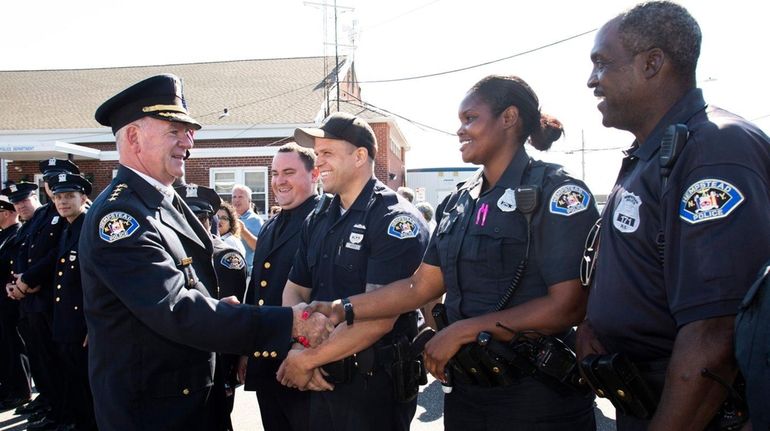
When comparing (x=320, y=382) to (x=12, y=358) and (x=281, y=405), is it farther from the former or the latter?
(x=12, y=358)

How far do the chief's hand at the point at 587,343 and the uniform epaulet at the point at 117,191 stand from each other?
200 cm

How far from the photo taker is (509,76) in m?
2.89

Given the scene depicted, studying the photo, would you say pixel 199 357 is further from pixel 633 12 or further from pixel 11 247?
pixel 11 247

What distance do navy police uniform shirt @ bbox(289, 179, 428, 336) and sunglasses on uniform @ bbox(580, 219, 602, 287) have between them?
104 cm

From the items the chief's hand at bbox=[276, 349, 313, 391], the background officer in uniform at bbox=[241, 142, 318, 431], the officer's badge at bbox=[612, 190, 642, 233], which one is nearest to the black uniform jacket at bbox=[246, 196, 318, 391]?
the background officer in uniform at bbox=[241, 142, 318, 431]

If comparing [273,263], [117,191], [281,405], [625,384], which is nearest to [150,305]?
[117,191]

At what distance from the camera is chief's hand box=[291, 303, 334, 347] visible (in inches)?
116

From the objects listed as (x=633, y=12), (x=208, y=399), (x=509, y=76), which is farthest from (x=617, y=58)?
(x=208, y=399)

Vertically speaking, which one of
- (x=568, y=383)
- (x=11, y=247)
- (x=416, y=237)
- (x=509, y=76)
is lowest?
(x=11, y=247)

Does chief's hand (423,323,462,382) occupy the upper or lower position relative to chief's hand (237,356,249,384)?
upper

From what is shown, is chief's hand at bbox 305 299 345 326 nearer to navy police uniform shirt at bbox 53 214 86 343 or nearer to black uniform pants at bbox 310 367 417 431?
black uniform pants at bbox 310 367 417 431

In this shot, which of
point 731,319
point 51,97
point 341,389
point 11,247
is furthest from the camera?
point 51,97

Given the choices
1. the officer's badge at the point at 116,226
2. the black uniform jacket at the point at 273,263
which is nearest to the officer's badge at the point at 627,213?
the officer's badge at the point at 116,226

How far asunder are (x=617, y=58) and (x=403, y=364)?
1840mm
